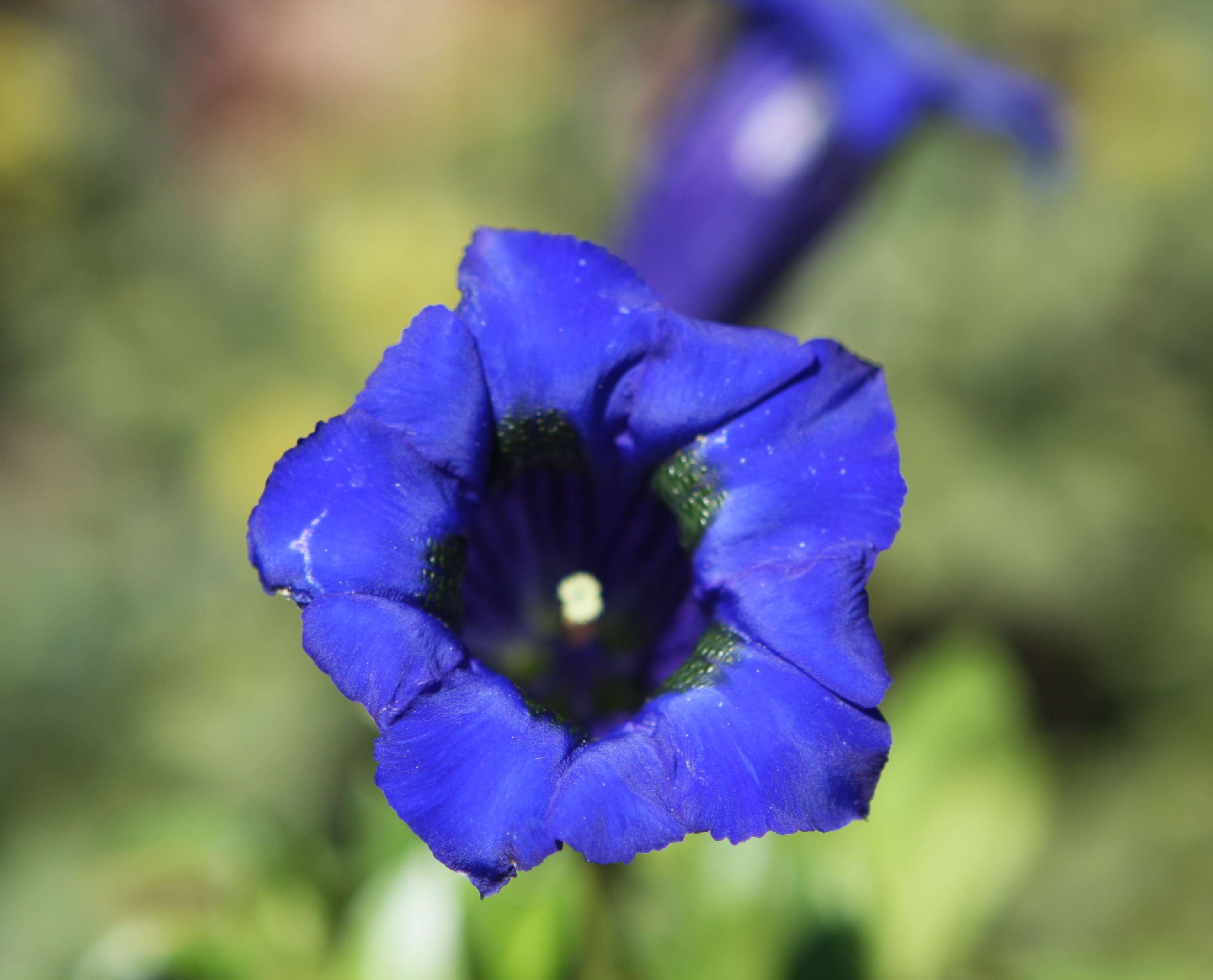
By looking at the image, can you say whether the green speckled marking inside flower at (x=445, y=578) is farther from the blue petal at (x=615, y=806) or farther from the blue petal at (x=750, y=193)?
the blue petal at (x=750, y=193)

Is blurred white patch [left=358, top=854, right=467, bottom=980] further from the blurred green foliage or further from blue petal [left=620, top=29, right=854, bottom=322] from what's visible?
blue petal [left=620, top=29, right=854, bottom=322]

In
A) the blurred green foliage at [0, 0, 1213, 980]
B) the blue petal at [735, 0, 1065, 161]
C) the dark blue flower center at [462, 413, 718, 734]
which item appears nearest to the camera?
the dark blue flower center at [462, 413, 718, 734]

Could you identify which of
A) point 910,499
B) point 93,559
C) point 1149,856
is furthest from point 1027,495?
point 93,559

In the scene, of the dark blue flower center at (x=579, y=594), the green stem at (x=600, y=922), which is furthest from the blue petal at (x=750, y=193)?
the green stem at (x=600, y=922)

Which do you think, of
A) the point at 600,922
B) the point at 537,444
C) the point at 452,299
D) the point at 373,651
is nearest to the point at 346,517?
the point at 373,651

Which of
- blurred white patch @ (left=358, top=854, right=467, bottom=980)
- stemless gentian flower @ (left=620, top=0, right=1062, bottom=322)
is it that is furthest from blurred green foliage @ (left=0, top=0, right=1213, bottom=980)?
blurred white patch @ (left=358, top=854, right=467, bottom=980)

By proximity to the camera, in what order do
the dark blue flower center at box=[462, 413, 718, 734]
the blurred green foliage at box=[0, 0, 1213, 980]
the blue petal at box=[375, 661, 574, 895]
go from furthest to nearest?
the blurred green foliage at box=[0, 0, 1213, 980] < the dark blue flower center at box=[462, 413, 718, 734] < the blue petal at box=[375, 661, 574, 895]

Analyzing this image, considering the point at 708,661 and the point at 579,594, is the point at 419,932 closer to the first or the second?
the point at 579,594
